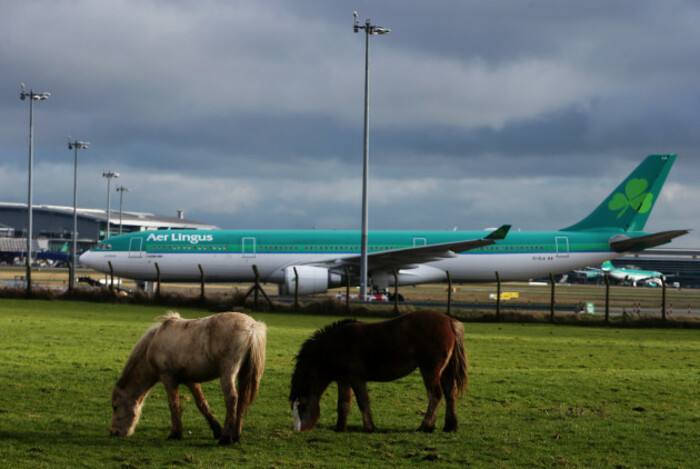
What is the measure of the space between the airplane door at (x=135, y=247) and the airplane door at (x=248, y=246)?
5687 millimetres

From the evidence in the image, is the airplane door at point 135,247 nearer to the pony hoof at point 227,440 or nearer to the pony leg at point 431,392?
the pony leg at point 431,392

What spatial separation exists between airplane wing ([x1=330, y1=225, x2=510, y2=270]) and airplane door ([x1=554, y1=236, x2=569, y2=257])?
15.4 feet

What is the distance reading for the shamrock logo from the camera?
45.8m

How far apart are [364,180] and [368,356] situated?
23.3 metres

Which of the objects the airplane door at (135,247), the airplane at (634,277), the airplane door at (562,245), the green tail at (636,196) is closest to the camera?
the airplane door at (135,247)

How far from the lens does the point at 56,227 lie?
487 ft

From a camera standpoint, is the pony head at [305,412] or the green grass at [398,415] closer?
the green grass at [398,415]

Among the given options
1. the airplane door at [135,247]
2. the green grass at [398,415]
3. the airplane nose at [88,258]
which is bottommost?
the green grass at [398,415]

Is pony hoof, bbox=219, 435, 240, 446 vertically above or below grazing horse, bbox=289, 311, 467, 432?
below

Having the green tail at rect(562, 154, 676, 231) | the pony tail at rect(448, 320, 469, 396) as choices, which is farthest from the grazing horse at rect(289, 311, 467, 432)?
the green tail at rect(562, 154, 676, 231)

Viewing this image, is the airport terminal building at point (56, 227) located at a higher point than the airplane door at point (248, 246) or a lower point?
higher

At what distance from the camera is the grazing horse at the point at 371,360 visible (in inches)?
392

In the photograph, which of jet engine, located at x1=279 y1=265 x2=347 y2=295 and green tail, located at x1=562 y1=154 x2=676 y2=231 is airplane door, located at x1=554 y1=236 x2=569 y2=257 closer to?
green tail, located at x1=562 y1=154 x2=676 y2=231

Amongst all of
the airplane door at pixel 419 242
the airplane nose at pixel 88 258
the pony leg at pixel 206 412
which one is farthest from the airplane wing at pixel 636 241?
the pony leg at pixel 206 412
